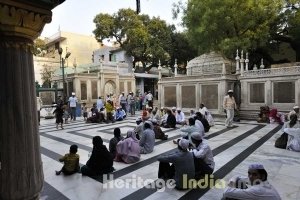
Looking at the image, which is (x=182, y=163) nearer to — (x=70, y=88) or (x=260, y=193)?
(x=260, y=193)

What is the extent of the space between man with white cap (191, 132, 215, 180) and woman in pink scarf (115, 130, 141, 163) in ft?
5.96

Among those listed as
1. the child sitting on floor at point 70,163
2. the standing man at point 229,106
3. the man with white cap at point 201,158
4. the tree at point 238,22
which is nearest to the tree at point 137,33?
the tree at point 238,22

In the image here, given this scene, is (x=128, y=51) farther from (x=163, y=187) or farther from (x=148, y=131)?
(x=163, y=187)

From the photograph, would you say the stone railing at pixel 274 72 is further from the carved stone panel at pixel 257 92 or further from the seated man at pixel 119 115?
the seated man at pixel 119 115

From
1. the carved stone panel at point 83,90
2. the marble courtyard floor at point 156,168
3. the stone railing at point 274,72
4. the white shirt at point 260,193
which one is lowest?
the marble courtyard floor at point 156,168

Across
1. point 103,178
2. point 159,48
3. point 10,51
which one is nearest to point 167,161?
point 103,178

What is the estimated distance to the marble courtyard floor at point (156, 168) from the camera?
463cm

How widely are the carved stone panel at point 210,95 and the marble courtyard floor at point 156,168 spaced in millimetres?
6058

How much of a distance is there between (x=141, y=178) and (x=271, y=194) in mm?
2734

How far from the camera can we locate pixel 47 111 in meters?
18.4

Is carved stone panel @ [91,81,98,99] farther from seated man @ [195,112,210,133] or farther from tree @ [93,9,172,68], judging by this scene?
seated man @ [195,112,210,133]

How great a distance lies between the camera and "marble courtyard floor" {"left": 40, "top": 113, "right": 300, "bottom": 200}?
4.63 m

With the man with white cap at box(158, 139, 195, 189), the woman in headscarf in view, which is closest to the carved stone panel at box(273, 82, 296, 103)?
the man with white cap at box(158, 139, 195, 189)

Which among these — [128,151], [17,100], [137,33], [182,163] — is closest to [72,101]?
[128,151]
